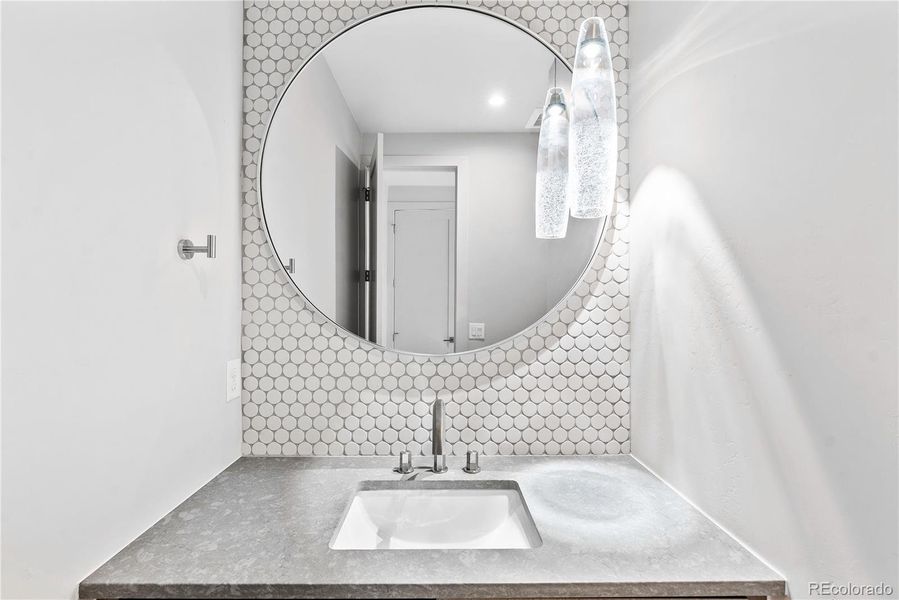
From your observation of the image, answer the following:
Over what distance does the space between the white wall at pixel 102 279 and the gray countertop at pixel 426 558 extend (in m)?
0.09

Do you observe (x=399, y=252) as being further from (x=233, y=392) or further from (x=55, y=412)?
(x=55, y=412)

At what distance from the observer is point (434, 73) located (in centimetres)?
145

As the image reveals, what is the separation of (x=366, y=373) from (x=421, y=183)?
0.57 metres

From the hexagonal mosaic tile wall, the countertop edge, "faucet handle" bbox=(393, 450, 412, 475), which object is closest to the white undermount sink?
"faucet handle" bbox=(393, 450, 412, 475)

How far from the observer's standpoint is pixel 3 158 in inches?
26.2

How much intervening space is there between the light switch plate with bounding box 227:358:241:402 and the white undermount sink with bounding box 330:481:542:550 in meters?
0.44

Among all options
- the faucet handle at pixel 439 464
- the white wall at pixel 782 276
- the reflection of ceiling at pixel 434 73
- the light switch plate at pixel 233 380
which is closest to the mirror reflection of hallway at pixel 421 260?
the reflection of ceiling at pixel 434 73

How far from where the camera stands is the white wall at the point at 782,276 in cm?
64

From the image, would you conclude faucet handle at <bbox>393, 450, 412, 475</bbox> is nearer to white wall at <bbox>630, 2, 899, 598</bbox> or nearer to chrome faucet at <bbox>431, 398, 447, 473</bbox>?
chrome faucet at <bbox>431, 398, 447, 473</bbox>

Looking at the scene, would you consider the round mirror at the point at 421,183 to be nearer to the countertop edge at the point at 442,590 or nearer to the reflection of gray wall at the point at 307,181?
the reflection of gray wall at the point at 307,181

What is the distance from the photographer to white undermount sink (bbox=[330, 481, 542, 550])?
3.86 ft

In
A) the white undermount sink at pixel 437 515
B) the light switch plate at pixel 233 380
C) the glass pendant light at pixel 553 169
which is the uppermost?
the glass pendant light at pixel 553 169

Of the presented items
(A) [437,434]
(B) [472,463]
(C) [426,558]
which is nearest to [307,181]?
(A) [437,434]

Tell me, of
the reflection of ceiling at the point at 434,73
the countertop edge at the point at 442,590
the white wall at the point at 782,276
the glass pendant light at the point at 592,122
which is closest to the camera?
the white wall at the point at 782,276
